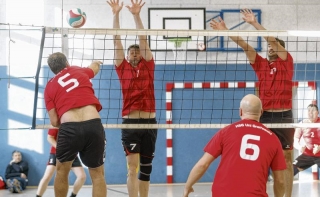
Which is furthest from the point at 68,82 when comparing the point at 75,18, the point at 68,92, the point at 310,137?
the point at 310,137

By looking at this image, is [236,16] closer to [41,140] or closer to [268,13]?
[268,13]

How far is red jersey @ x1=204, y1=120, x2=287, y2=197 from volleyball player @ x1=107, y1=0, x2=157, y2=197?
92.7 inches

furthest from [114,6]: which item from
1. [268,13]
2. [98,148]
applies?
[268,13]

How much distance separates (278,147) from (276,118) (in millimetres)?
2521

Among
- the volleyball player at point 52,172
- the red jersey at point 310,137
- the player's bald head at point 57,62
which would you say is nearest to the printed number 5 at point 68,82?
the player's bald head at point 57,62

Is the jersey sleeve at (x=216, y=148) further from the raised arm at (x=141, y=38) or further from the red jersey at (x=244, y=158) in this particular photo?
the raised arm at (x=141, y=38)

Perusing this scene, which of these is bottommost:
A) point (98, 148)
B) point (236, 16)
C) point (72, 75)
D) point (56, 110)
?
point (98, 148)

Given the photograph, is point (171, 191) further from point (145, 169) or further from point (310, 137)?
point (145, 169)

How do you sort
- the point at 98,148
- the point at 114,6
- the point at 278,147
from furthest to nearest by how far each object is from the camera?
1. the point at 114,6
2. the point at 98,148
3. the point at 278,147

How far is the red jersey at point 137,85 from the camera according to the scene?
6887 mm

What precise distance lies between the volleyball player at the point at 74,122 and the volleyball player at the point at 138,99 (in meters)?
0.96

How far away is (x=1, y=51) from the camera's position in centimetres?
1220

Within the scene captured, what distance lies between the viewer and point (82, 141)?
5684 millimetres

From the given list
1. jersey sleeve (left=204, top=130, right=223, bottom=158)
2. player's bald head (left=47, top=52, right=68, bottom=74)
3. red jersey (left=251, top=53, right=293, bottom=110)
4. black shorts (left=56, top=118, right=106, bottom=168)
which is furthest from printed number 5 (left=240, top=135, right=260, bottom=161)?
A: red jersey (left=251, top=53, right=293, bottom=110)
